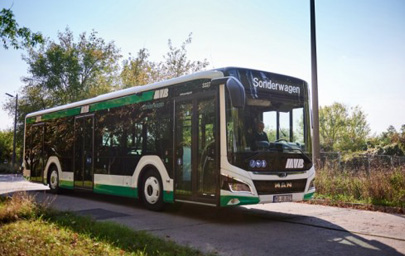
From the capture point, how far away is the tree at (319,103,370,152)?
6819 centimetres

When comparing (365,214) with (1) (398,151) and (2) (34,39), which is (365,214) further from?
(1) (398,151)

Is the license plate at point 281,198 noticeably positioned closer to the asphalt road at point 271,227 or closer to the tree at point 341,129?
the asphalt road at point 271,227

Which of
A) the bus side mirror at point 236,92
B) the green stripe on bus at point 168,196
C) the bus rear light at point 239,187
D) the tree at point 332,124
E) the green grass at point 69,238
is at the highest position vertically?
the tree at point 332,124

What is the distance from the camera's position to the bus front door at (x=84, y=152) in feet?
42.9

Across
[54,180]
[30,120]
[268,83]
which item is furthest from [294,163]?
[30,120]

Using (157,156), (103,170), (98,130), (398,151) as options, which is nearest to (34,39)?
(98,130)

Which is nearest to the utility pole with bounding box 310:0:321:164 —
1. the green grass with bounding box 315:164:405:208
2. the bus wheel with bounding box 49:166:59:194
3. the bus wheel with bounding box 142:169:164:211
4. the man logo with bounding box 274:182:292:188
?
the green grass with bounding box 315:164:405:208

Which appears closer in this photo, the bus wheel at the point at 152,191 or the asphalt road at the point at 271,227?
the asphalt road at the point at 271,227

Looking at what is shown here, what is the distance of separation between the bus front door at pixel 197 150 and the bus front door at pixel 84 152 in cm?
460

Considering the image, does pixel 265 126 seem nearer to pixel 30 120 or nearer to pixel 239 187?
pixel 239 187

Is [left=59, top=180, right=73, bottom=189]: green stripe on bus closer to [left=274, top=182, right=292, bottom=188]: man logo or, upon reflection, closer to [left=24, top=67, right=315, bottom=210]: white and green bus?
[left=24, top=67, right=315, bottom=210]: white and green bus

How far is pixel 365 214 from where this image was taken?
9570 millimetres

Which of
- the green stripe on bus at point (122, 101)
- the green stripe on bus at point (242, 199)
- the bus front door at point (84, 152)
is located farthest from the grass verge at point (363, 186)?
the bus front door at point (84, 152)

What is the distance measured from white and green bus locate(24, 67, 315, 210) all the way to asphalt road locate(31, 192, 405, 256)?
0.55 meters
